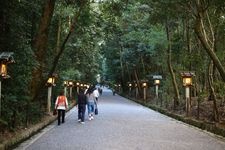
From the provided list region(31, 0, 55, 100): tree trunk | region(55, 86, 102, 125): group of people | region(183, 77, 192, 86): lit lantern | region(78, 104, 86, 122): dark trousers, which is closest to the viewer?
region(31, 0, 55, 100): tree trunk

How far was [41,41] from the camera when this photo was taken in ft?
75.0

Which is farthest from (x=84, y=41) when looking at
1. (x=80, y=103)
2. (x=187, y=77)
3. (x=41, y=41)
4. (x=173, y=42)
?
(x=41, y=41)

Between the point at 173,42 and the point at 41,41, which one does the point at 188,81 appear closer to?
the point at 41,41

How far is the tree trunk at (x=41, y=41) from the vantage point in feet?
73.7

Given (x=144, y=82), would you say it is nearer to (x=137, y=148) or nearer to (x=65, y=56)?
(x=65, y=56)

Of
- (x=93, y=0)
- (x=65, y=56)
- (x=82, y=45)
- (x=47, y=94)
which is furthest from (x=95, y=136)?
(x=82, y=45)

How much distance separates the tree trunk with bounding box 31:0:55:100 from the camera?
2245cm

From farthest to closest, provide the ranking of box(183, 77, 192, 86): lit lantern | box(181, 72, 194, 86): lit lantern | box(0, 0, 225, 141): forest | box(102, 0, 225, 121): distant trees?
box(183, 77, 192, 86): lit lantern → box(181, 72, 194, 86): lit lantern → box(102, 0, 225, 121): distant trees → box(0, 0, 225, 141): forest

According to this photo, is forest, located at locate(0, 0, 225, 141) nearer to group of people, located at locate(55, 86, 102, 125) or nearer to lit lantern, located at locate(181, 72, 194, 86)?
lit lantern, located at locate(181, 72, 194, 86)

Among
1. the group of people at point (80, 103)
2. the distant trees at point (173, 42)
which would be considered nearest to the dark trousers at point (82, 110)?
the group of people at point (80, 103)

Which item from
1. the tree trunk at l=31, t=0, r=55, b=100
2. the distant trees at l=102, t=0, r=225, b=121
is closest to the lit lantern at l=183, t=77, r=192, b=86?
the distant trees at l=102, t=0, r=225, b=121

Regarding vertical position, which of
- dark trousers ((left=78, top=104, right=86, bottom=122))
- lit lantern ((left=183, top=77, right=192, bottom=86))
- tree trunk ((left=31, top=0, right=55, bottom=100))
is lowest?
dark trousers ((left=78, top=104, right=86, bottom=122))

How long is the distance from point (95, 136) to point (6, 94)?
357 cm

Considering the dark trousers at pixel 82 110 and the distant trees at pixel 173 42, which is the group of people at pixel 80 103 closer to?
the dark trousers at pixel 82 110
